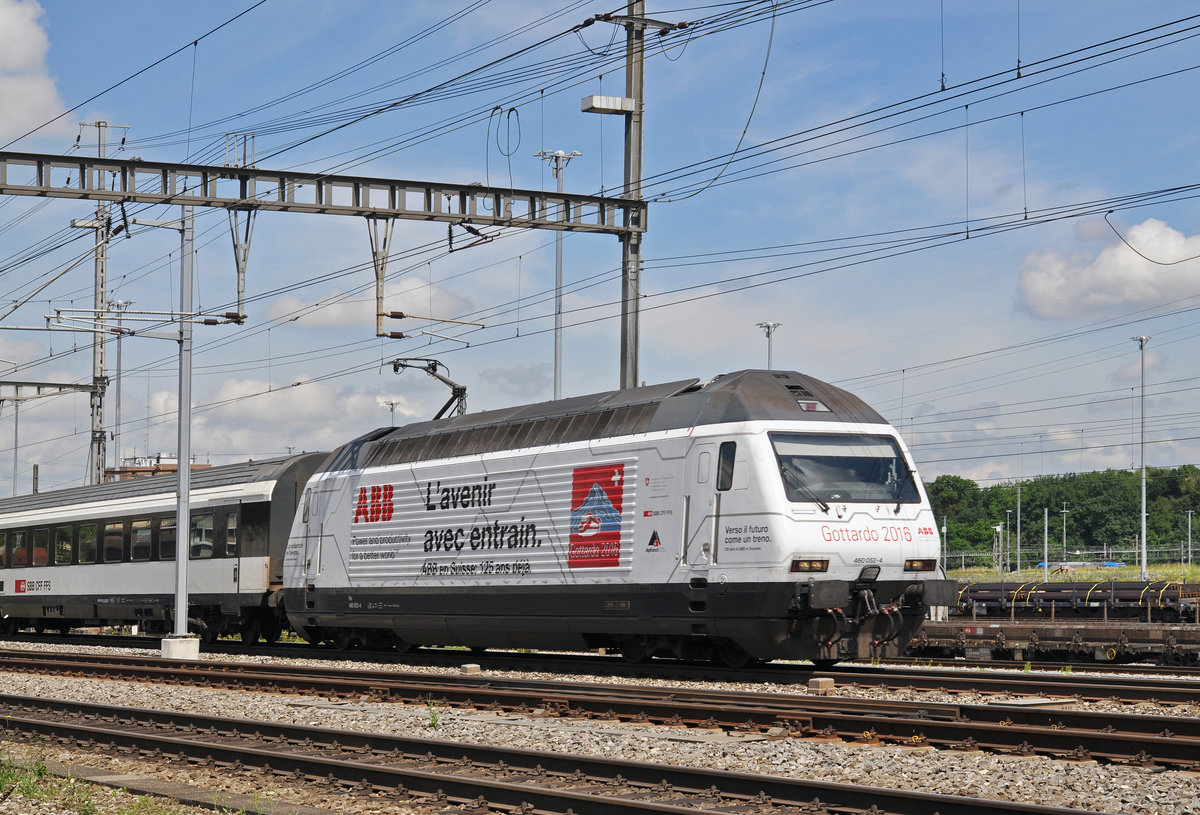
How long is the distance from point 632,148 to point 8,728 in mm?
15331

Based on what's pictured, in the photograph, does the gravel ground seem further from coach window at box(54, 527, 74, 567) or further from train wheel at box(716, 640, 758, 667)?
coach window at box(54, 527, 74, 567)

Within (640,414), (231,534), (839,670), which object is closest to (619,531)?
(640,414)

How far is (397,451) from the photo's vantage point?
78.8ft

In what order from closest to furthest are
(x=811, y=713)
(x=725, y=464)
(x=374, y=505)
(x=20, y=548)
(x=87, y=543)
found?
(x=811, y=713)
(x=725, y=464)
(x=374, y=505)
(x=87, y=543)
(x=20, y=548)

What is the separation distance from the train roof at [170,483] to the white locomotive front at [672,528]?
543 centimetres

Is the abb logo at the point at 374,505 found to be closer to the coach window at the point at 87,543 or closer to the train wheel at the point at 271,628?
the train wheel at the point at 271,628

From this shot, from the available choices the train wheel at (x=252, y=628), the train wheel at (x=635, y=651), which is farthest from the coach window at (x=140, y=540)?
the train wheel at (x=635, y=651)

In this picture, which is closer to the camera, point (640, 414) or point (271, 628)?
point (640, 414)

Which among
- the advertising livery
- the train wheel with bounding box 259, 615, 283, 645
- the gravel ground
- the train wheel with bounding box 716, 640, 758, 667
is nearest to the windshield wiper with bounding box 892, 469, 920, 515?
the gravel ground

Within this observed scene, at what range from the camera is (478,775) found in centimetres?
1078

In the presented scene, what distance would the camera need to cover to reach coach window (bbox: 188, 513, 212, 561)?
29438 millimetres

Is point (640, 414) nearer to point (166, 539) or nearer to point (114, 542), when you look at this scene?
point (166, 539)

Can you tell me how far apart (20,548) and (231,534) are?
11731 millimetres

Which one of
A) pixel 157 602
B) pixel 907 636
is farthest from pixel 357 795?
pixel 157 602
